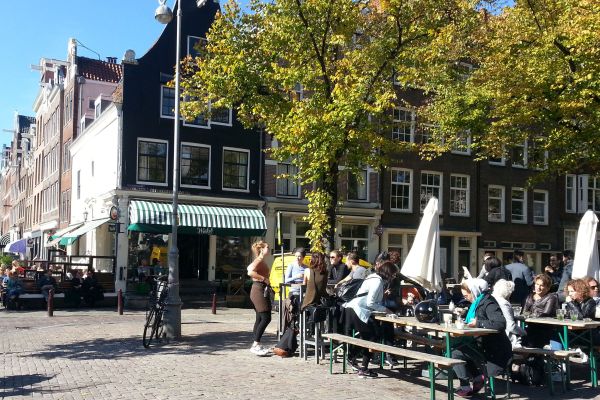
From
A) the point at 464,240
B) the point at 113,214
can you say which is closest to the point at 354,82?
the point at 113,214

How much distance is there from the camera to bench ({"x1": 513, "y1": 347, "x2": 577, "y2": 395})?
843 centimetres

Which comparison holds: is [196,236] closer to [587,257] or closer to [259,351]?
[259,351]

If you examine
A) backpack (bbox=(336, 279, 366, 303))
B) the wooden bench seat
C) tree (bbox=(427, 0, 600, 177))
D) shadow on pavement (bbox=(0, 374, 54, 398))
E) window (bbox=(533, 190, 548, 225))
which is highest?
tree (bbox=(427, 0, 600, 177))

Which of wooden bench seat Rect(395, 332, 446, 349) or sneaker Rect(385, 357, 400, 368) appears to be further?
sneaker Rect(385, 357, 400, 368)

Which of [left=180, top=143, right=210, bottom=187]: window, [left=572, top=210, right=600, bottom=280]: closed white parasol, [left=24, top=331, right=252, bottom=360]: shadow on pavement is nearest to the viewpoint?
[left=24, top=331, right=252, bottom=360]: shadow on pavement

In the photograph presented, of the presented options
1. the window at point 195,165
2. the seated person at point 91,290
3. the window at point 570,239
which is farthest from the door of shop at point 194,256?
the window at point 570,239

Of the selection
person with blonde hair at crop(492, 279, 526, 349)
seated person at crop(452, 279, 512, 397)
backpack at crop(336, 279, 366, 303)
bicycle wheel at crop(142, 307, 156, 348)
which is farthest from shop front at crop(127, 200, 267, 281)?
person with blonde hair at crop(492, 279, 526, 349)

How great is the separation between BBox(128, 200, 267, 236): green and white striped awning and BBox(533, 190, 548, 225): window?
16.0 m

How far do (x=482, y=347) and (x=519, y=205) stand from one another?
1094 inches

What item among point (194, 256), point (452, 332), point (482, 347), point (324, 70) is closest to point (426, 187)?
point (194, 256)

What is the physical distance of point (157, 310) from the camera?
12.2 m

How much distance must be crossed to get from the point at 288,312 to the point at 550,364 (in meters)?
4.32

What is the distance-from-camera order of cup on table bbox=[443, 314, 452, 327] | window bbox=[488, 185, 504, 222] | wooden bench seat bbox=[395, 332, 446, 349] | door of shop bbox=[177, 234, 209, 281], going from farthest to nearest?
window bbox=[488, 185, 504, 222] < door of shop bbox=[177, 234, 209, 281] < wooden bench seat bbox=[395, 332, 446, 349] < cup on table bbox=[443, 314, 452, 327]

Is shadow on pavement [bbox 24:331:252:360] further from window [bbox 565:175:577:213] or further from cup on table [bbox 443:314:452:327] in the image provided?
window [bbox 565:175:577:213]
